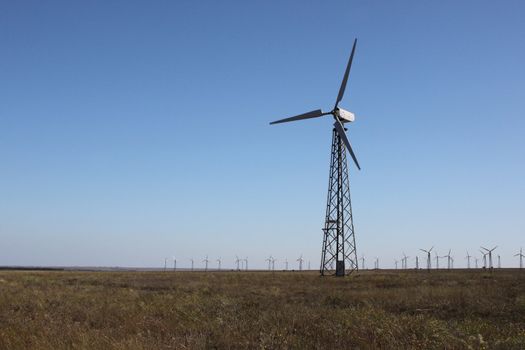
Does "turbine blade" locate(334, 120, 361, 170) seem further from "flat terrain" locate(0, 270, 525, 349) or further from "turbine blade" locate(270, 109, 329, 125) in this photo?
"flat terrain" locate(0, 270, 525, 349)

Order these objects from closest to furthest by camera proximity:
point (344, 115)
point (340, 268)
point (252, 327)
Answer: point (252, 327) → point (340, 268) → point (344, 115)

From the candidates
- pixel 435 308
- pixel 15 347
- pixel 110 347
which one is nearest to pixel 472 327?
pixel 435 308

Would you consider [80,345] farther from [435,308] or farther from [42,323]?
[435,308]

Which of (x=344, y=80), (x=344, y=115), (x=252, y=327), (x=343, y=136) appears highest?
(x=344, y=80)

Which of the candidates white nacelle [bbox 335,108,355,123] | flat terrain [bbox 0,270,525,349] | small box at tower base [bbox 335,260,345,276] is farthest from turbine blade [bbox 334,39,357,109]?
flat terrain [bbox 0,270,525,349]

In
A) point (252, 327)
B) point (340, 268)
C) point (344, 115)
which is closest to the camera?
point (252, 327)

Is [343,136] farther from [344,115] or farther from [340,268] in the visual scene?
[340,268]

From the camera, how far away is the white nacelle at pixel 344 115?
62.4m

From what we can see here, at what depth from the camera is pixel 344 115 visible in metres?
63.0

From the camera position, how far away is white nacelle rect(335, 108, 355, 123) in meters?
62.4

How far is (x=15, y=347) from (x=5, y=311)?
32.8ft

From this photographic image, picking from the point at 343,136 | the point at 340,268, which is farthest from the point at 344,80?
the point at 340,268

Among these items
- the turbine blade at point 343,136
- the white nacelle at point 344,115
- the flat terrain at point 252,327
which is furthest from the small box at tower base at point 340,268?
the flat terrain at point 252,327

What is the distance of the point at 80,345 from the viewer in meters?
11.0
